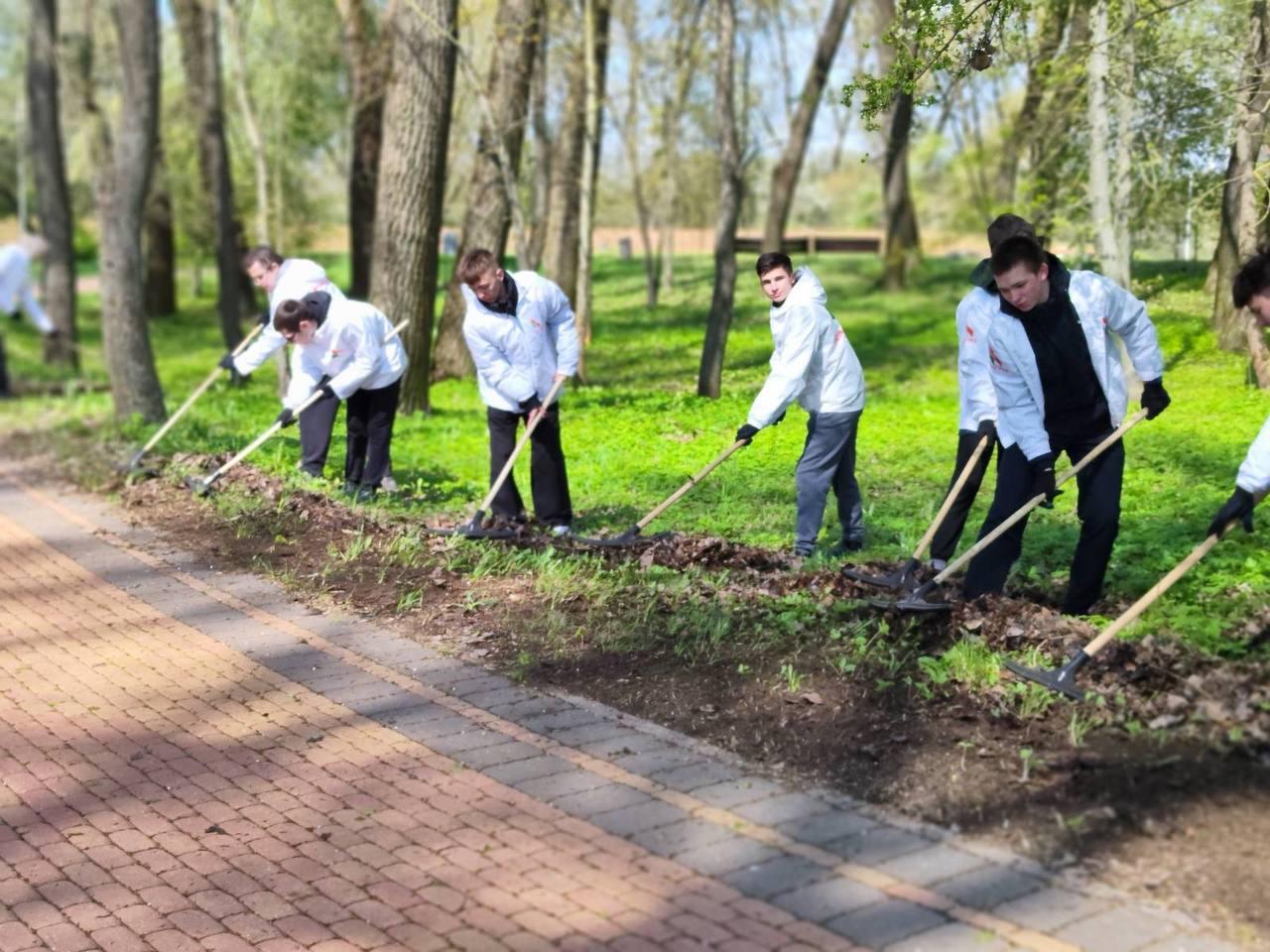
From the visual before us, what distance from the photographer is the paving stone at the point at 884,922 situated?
4.06 meters

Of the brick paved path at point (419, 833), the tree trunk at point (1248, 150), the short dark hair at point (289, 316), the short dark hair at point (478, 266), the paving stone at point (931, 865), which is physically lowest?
the brick paved path at point (419, 833)

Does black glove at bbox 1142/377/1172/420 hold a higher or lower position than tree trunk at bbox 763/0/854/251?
lower

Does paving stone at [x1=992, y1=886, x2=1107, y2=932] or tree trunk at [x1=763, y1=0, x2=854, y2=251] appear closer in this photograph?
paving stone at [x1=992, y1=886, x2=1107, y2=932]

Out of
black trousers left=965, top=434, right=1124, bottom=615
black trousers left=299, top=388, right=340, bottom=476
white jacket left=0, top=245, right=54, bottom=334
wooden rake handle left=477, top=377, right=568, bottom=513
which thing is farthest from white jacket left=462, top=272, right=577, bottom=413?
white jacket left=0, top=245, right=54, bottom=334

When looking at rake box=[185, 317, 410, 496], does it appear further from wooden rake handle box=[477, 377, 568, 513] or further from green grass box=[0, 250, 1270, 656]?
wooden rake handle box=[477, 377, 568, 513]

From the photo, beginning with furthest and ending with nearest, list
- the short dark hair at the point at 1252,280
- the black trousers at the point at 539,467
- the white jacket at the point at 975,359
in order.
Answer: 1. the black trousers at the point at 539,467
2. the white jacket at the point at 975,359
3. the short dark hair at the point at 1252,280

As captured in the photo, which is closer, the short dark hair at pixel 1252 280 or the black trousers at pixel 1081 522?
the short dark hair at pixel 1252 280

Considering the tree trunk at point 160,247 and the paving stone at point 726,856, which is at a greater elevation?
the tree trunk at point 160,247

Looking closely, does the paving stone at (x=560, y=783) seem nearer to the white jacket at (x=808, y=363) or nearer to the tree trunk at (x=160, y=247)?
the white jacket at (x=808, y=363)

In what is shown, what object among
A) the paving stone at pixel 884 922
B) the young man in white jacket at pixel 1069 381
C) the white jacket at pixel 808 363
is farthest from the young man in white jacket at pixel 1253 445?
the white jacket at pixel 808 363

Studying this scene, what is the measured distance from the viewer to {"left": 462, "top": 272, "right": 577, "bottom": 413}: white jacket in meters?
9.02

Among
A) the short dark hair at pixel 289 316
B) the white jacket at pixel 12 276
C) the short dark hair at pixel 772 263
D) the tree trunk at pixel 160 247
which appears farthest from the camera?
the tree trunk at pixel 160 247

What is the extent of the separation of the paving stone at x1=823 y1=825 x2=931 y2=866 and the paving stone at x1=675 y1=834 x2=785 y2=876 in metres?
0.21

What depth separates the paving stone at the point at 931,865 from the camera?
4.39m
